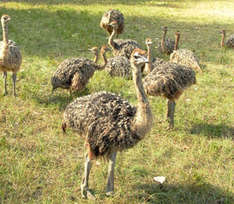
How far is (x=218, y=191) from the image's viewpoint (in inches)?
192

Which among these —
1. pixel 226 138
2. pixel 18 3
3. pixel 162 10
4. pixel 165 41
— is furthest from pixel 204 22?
pixel 226 138

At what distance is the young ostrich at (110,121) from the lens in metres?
4.07

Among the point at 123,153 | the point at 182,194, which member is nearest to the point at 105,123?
the point at 123,153

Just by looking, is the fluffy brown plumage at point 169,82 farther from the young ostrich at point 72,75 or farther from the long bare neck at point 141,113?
the long bare neck at point 141,113

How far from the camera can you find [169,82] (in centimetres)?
611

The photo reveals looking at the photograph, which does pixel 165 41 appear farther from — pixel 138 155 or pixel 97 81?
pixel 138 155

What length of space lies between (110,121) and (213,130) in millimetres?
3089

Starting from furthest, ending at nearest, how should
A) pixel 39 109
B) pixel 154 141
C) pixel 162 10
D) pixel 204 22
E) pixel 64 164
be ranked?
pixel 162 10 → pixel 204 22 → pixel 39 109 → pixel 154 141 → pixel 64 164

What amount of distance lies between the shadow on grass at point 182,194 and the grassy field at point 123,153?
15 millimetres

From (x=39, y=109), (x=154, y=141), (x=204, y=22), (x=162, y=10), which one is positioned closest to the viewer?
(x=154, y=141)

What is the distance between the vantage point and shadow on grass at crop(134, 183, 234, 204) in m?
4.67

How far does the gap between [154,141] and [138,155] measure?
0.61 m

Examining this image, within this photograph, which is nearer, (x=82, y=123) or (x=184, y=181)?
(x=82, y=123)

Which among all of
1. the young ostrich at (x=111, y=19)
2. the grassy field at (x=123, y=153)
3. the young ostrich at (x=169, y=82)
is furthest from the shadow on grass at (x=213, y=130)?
the young ostrich at (x=111, y=19)
